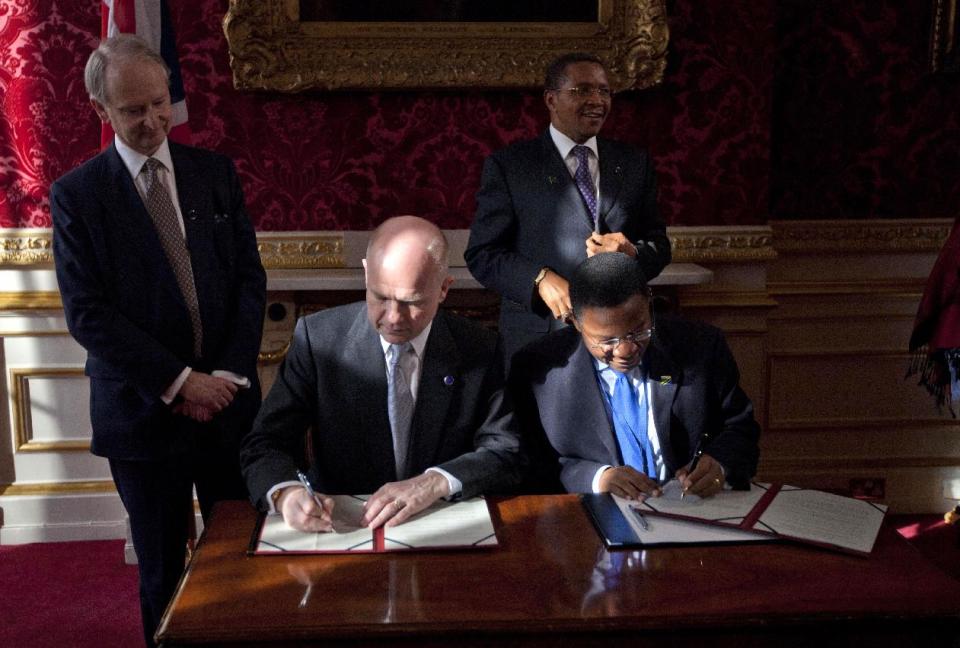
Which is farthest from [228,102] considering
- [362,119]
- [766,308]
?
[766,308]

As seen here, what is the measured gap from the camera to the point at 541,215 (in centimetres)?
298

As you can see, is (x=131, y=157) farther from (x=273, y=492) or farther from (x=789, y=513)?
(x=789, y=513)

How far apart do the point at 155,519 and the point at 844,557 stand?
5.32 ft

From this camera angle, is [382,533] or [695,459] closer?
[382,533]

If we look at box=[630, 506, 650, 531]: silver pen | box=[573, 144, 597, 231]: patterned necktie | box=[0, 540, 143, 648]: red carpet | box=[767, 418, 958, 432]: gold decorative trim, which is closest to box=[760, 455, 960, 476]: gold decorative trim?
box=[767, 418, 958, 432]: gold decorative trim

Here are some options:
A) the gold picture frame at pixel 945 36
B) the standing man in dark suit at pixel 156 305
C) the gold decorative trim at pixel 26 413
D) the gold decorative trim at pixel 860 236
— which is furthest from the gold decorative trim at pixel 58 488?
the gold picture frame at pixel 945 36

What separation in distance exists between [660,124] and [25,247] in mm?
2503

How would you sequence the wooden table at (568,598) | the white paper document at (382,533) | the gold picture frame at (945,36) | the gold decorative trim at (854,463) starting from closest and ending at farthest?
1. the wooden table at (568,598)
2. the white paper document at (382,533)
3. the gold picture frame at (945,36)
4. the gold decorative trim at (854,463)

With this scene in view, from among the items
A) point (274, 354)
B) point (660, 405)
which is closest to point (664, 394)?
point (660, 405)

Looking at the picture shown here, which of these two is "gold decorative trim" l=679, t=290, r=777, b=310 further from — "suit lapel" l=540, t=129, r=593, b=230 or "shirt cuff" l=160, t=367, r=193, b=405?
"shirt cuff" l=160, t=367, r=193, b=405

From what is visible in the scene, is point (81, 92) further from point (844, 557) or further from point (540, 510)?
point (844, 557)

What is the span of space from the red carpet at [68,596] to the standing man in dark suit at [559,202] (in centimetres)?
159

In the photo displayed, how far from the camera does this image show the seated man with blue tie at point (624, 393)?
2127 millimetres

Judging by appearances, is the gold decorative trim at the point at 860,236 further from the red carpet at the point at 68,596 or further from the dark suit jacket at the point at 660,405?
the red carpet at the point at 68,596
